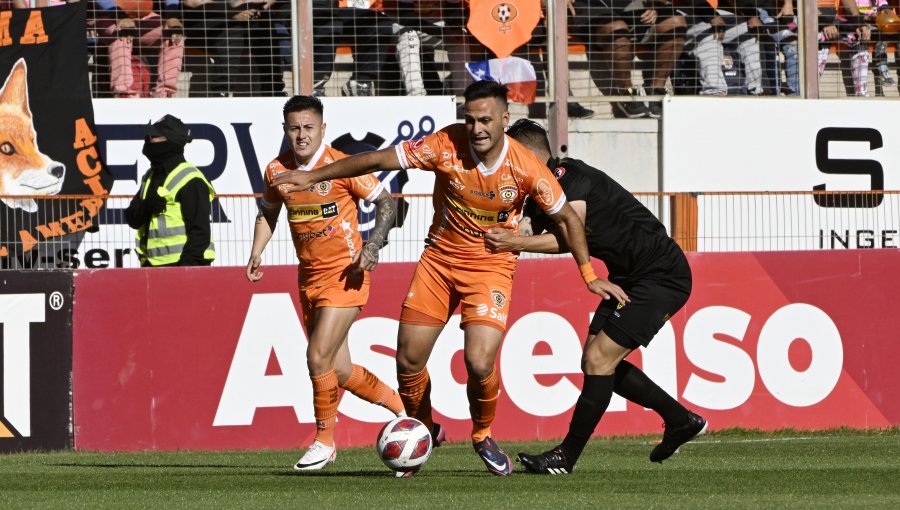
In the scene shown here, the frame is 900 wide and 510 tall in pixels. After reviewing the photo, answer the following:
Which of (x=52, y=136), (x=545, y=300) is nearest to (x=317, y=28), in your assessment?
(x=52, y=136)

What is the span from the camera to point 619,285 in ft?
29.1

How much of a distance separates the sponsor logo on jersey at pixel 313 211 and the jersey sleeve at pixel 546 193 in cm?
183

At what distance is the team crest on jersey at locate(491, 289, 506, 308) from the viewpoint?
8523 millimetres

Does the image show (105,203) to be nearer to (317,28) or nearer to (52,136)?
(52,136)

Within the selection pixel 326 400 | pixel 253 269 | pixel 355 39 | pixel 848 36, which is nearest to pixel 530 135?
pixel 326 400

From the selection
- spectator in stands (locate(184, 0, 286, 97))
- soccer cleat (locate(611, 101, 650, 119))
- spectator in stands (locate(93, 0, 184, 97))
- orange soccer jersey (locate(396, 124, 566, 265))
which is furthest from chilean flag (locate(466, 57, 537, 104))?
orange soccer jersey (locate(396, 124, 566, 265))

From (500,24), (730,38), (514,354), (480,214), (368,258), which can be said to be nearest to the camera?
(480,214)

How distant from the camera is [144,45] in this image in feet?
50.6

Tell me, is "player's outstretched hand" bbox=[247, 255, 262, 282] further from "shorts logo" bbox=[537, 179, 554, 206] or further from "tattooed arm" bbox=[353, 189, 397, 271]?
"shorts logo" bbox=[537, 179, 554, 206]

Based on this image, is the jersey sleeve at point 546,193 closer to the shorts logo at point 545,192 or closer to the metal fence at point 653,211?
the shorts logo at point 545,192

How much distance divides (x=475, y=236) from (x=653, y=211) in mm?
5601

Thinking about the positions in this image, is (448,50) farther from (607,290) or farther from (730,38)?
(607,290)

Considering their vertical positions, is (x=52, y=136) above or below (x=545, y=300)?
above

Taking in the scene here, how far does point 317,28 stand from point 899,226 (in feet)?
21.8
